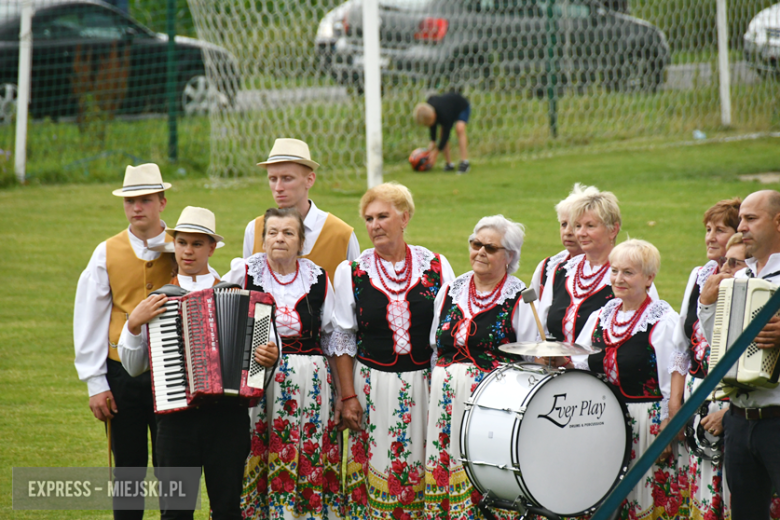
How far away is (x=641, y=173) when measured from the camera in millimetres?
12852

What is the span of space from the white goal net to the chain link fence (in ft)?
0.07

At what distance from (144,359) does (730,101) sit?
1340 centimetres

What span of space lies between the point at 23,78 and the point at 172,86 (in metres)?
2.45

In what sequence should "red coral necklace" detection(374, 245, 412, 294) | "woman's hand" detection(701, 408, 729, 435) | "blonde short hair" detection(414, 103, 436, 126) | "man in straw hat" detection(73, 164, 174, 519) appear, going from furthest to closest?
"blonde short hair" detection(414, 103, 436, 126)
"red coral necklace" detection(374, 245, 412, 294)
"man in straw hat" detection(73, 164, 174, 519)
"woman's hand" detection(701, 408, 729, 435)

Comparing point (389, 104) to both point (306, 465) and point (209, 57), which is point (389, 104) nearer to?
point (209, 57)

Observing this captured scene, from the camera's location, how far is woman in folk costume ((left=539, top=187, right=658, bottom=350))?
4.45 meters

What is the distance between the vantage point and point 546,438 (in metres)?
3.94

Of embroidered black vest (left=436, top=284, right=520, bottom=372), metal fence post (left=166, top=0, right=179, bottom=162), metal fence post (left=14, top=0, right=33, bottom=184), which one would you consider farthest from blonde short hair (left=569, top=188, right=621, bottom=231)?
metal fence post (left=166, top=0, right=179, bottom=162)

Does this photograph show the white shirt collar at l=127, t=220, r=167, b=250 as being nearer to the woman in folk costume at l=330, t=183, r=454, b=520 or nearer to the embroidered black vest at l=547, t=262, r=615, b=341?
the woman in folk costume at l=330, t=183, r=454, b=520

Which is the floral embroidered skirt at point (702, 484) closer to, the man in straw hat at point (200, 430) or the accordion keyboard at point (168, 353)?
the man in straw hat at point (200, 430)

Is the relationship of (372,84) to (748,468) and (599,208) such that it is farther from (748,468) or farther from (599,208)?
(748,468)

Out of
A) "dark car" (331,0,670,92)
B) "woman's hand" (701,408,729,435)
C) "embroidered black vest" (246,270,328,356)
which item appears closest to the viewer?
"woman's hand" (701,408,729,435)

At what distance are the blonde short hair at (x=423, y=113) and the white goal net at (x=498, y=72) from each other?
0.80 metres

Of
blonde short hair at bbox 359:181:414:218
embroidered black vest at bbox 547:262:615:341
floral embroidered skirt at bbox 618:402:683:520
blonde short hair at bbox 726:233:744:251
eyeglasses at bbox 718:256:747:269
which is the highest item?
blonde short hair at bbox 359:181:414:218
